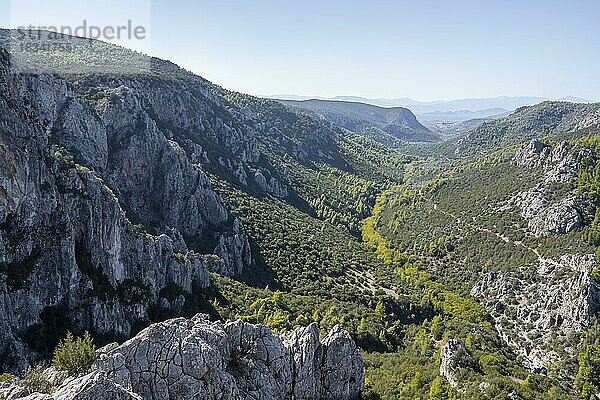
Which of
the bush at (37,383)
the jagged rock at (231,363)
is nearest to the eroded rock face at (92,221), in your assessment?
the bush at (37,383)

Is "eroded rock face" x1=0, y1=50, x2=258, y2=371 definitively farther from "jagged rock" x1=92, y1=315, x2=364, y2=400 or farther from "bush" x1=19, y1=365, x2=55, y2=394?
"jagged rock" x1=92, y1=315, x2=364, y2=400

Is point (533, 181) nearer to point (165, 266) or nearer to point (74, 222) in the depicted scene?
point (165, 266)

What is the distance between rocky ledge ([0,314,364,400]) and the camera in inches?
988

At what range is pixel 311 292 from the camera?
95000mm

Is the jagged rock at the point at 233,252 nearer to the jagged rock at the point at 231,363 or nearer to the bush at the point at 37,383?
the jagged rock at the point at 231,363

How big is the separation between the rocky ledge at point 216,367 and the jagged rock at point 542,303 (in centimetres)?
4710

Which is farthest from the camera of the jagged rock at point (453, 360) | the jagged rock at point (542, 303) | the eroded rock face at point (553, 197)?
the eroded rock face at point (553, 197)

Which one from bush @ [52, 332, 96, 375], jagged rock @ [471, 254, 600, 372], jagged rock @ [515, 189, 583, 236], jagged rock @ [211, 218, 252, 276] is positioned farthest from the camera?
jagged rock @ [515, 189, 583, 236]

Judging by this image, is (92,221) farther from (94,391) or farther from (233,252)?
(94,391)

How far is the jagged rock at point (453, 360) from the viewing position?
5802 cm

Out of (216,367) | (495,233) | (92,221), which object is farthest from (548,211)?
(216,367)

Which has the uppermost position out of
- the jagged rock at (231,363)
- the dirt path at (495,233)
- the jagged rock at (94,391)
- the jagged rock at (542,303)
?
the jagged rock at (94,391)

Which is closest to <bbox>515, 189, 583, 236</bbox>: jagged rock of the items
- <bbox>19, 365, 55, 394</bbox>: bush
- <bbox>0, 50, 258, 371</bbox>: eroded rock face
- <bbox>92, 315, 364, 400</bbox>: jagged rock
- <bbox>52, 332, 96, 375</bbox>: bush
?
<bbox>0, 50, 258, 371</bbox>: eroded rock face

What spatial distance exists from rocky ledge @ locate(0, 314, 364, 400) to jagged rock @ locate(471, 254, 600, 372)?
47.1m
